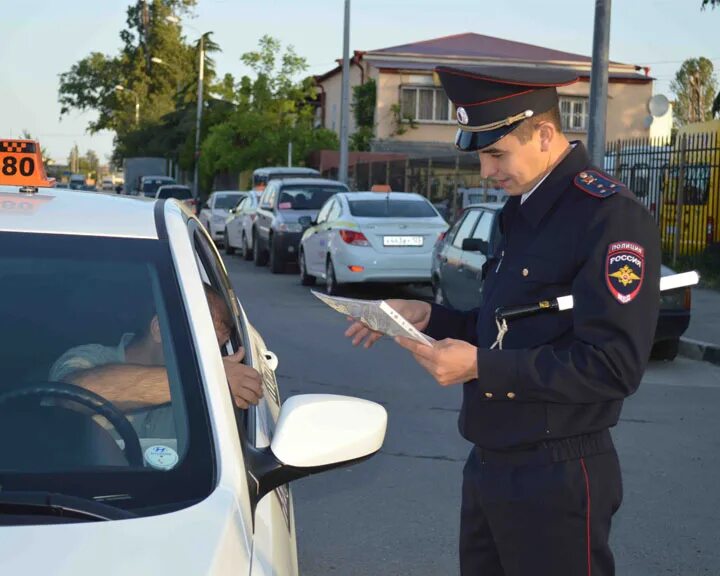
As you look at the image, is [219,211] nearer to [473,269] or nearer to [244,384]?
[473,269]

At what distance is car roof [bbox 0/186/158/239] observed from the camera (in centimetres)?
321

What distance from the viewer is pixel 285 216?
22.2 meters

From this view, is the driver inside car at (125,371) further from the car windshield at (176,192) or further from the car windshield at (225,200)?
the car windshield at (176,192)

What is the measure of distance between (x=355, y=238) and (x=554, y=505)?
14090 millimetres

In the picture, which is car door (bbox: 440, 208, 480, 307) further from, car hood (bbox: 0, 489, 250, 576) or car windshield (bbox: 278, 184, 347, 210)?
car hood (bbox: 0, 489, 250, 576)

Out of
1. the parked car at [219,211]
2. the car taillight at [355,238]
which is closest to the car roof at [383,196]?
the car taillight at [355,238]

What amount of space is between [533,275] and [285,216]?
19417mm

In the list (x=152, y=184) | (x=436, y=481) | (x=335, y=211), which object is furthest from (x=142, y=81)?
(x=436, y=481)

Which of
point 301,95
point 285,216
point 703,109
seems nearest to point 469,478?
point 285,216

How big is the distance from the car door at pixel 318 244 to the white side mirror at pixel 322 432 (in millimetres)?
15053

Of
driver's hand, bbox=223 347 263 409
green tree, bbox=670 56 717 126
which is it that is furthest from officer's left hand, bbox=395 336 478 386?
green tree, bbox=670 56 717 126

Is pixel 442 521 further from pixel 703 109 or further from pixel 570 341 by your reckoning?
pixel 703 109

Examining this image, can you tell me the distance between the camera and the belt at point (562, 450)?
2.82m

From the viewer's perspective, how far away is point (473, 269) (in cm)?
1236
